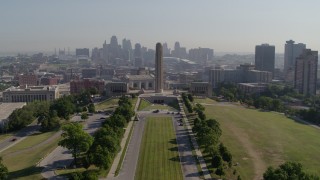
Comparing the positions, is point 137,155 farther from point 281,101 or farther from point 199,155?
→ point 281,101

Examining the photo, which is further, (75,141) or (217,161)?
(75,141)

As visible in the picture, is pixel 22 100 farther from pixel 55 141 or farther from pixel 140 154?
pixel 140 154

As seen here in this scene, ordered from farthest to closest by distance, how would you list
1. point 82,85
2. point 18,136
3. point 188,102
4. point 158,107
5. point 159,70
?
point 82,85, point 159,70, point 158,107, point 188,102, point 18,136

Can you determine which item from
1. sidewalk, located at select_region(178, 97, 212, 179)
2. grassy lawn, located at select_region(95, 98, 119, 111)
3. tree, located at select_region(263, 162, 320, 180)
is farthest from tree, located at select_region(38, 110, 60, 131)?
tree, located at select_region(263, 162, 320, 180)

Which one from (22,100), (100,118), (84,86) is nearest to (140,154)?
(100,118)

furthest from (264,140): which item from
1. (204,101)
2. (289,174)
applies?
(204,101)

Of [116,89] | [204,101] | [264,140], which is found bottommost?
[264,140]

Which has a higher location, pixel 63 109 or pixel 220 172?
pixel 63 109

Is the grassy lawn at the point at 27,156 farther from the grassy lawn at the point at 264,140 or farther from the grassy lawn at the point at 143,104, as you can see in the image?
the grassy lawn at the point at 143,104
